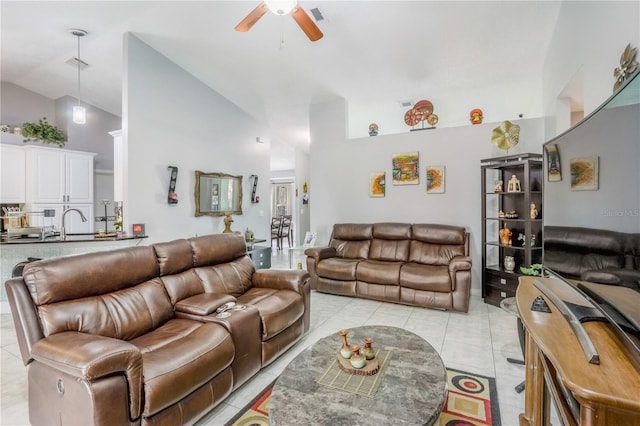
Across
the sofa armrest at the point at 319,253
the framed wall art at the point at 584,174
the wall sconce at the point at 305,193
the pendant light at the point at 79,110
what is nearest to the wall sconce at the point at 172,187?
the pendant light at the point at 79,110

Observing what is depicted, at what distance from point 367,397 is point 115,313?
5.46 feet

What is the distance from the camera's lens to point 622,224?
1.12 meters

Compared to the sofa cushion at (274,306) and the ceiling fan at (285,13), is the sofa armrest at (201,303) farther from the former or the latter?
the ceiling fan at (285,13)

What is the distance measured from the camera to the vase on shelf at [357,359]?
1.64 m

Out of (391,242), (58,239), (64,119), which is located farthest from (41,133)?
(391,242)

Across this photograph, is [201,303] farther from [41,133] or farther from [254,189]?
[41,133]

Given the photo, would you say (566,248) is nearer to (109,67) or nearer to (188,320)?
(188,320)

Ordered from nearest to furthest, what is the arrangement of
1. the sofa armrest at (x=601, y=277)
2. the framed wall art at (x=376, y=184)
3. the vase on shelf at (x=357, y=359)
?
1. the sofa armrest at (x=601, y=277)
2. the vase on shelf at (x=357, y=359)
3. the framed wall art at (x=376, y=184)

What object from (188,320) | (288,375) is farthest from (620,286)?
(188,320)

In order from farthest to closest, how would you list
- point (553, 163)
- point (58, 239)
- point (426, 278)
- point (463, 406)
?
1. point (426, 278)
2. point (58, 239)
3. point (463, 406)
4. point (553, 163)

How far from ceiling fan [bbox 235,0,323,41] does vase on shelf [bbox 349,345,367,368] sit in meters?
2.32

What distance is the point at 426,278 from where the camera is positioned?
373cm

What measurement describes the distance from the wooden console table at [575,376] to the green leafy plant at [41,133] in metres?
6.88

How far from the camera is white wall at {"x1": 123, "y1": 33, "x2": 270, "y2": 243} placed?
13.4 feet
